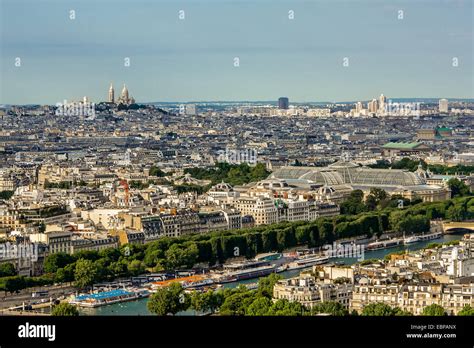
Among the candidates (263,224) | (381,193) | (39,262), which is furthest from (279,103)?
(39,262)

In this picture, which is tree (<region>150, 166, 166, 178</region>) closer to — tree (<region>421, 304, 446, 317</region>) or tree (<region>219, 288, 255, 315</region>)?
tree (<region>219, 288, 255, 315</region>)

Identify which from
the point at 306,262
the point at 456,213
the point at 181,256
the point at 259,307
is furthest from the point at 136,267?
the point at 456,213

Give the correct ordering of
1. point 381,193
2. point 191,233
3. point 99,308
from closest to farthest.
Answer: point 99,308 → point 191,233 → point 381,193

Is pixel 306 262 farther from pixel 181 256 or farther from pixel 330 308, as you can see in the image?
pixel 330 308

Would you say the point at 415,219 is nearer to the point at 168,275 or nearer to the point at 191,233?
the point at 191,233

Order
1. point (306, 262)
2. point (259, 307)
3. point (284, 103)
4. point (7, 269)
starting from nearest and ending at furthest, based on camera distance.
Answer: point (259, 307), point (7, 269), point (306, 262), point (284, 103)

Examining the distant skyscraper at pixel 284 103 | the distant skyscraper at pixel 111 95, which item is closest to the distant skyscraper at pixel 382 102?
the distant skyscraper at pixel 284 103
